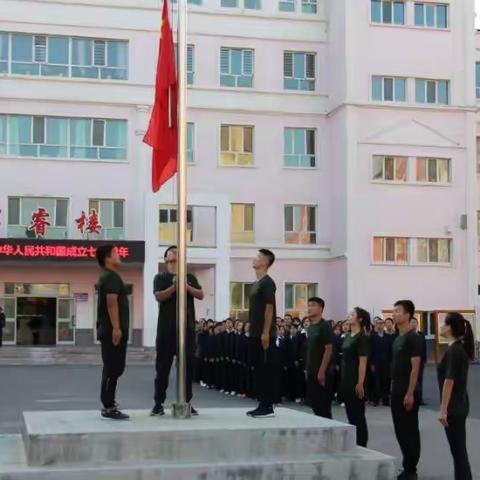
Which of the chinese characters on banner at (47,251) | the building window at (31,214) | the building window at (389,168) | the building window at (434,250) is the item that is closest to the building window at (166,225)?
the chinese characters on banner at (47,251)

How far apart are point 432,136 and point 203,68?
10.0 meters

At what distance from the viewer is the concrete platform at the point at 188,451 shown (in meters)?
8.51

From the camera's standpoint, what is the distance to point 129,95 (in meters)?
37.4

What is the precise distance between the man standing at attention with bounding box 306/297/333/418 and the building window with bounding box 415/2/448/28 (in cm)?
3026

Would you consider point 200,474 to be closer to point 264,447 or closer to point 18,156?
point 264,447

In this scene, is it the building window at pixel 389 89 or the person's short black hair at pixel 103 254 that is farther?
the building window at pixel 389 89

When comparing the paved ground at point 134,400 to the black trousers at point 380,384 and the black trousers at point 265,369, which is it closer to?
the black trousers at point 380,384

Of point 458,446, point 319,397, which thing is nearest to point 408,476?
point 458,446

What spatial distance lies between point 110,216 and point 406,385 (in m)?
28.6

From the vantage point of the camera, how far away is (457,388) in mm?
8664

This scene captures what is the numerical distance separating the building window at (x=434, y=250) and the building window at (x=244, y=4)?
12092 mm

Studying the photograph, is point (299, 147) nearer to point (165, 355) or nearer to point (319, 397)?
point (319, 397)

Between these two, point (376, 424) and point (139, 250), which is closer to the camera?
point (376, 424)

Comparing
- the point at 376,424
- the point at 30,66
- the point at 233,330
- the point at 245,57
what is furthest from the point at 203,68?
the point at 376,424
